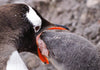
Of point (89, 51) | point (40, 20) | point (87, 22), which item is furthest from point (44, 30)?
point (87, 22)

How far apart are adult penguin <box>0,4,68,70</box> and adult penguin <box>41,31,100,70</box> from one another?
0.29 ft

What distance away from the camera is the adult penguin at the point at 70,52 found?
1326mm

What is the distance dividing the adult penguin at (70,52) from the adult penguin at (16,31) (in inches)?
3.5

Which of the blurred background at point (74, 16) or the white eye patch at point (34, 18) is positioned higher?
the white eye patch at point (34, 18)

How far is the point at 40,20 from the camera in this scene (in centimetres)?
143

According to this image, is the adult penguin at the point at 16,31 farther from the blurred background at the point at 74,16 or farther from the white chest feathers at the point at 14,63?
the blurred background at the point at 74,16

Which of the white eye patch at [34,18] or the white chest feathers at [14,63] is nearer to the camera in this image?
the white chest feathers at [14,63]

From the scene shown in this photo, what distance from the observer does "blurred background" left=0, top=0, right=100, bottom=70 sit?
84.1 inches

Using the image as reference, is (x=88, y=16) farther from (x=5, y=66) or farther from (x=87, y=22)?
(x=5, y=66)

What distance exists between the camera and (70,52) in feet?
4.41

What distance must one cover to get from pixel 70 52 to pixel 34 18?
11.4 inches

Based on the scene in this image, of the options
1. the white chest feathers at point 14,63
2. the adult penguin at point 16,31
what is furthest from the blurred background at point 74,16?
the white chest feathers at point 14,63

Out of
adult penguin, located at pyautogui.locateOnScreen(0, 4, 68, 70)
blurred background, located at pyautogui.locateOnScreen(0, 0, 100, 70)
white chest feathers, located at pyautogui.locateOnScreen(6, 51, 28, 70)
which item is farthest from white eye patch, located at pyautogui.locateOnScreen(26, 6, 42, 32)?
blurred background, located at pyautogui.locateOnScreen(0, 0, 100, 70)

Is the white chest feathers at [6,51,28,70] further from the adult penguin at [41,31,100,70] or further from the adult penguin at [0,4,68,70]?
the adult penguin at [41,31,100,70]
